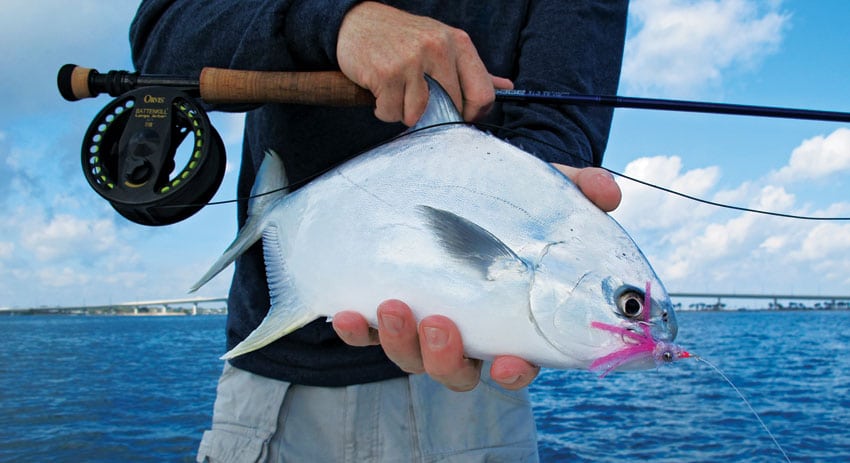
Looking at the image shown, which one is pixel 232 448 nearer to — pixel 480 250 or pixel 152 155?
pixel 152 155

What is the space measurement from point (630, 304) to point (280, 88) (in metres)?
1.35

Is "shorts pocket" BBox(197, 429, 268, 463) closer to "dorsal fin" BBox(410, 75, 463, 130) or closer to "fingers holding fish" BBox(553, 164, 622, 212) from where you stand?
"dorsal fin" BBox(410, 75, 463, 130)

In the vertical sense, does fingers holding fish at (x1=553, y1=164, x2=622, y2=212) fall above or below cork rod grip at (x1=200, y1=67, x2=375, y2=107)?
below

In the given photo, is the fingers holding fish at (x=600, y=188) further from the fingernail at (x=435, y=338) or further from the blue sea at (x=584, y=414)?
the blue sea at (x=584, y=414)

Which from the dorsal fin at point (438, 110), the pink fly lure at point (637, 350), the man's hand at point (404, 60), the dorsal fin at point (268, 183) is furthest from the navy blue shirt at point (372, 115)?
the pink fly lure at point (637, 350)


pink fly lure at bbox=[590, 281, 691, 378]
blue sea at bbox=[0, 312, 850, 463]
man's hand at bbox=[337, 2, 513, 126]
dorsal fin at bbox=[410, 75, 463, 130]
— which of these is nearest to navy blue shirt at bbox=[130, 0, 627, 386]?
man's hand at bbox=[337, 2, 513, 126]

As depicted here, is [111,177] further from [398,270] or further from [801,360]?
[801,360]

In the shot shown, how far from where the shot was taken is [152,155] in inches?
A: 78.9

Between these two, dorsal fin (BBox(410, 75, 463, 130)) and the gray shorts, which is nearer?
dorsal fin (BBox(410, 75, 463, 130))

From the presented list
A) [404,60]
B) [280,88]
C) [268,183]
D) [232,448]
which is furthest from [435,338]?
[232,448]

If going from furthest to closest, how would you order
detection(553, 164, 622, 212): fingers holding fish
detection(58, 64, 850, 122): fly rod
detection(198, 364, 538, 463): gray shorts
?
detection(198, 364, 538, 463): gray shorts
detection(58, 64, 850, 122): fly rod
detection(553, 164, 622, 212): fingers holding fish

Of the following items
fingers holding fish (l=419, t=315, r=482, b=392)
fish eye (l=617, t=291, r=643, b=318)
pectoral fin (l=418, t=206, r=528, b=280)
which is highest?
pectoral fin (l=418, t=206, r=528, b=280)

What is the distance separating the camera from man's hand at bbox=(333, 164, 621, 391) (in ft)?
5.27

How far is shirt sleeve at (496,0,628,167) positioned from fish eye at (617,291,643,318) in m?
0.96
